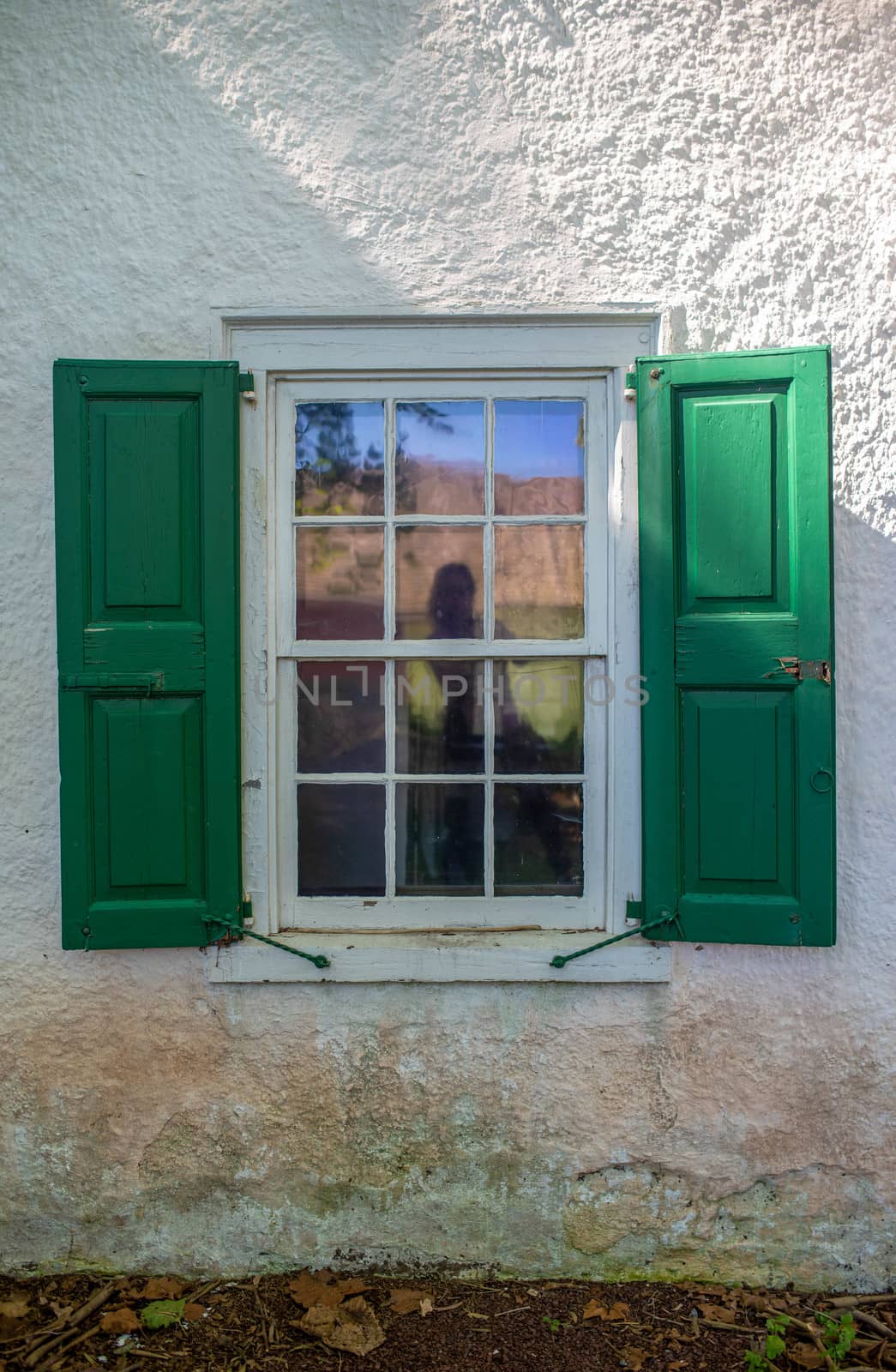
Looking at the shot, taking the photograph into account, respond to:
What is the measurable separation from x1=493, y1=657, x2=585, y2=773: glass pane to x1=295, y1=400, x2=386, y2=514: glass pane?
0.65 m

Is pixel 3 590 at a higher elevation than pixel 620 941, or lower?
higher

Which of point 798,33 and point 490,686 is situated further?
point 490,686

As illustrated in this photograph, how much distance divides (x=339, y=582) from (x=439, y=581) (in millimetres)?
302

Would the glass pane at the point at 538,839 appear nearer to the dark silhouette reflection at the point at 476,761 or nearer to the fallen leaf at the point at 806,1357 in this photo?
the dark silhouette reflection at the point at 476,761

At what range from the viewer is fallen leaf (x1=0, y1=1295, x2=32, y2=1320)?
2.47 meters

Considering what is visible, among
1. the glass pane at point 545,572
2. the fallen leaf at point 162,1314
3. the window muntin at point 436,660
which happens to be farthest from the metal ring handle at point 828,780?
the fallen leaf at point 162,1314

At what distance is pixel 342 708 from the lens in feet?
9.05

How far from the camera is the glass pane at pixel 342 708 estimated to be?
9.04ft

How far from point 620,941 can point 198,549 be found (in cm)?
164

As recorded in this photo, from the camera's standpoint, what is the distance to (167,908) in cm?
255

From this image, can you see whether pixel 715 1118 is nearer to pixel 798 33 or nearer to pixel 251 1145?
pixel 251 1145

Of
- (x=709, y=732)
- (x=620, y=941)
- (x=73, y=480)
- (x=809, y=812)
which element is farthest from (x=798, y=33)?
(x=620, y=941)

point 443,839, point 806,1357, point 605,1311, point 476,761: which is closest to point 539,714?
point 476,761

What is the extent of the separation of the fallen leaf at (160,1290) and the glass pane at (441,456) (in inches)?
91.7
